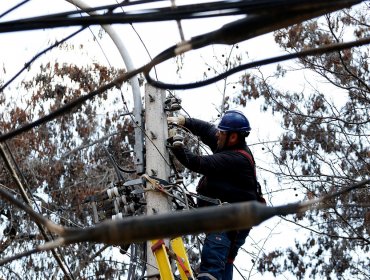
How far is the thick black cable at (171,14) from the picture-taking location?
3471 mm

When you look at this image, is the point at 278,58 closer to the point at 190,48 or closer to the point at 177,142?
the point at 190,48

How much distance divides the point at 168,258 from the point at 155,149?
103 cm

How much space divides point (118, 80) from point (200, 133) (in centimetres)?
571

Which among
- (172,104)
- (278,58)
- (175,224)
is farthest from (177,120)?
(175,224)

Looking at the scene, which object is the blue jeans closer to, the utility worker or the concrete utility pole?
the utility worker

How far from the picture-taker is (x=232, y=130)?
28.8ft

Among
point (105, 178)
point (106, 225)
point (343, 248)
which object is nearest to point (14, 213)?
point (105, 178)

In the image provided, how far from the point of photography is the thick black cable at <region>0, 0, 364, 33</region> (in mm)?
3471

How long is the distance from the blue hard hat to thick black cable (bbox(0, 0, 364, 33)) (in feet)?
16.5

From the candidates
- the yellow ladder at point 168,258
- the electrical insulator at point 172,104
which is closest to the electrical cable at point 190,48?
the yellow ladder at point 168,258

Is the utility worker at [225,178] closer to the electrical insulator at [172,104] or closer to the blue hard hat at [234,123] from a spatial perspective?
the blue hard hat at [234,123]

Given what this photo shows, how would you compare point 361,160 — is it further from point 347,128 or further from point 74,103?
point 74,103

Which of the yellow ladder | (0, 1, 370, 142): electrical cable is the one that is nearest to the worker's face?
the yellow ladder

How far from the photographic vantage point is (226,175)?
8625 mm
